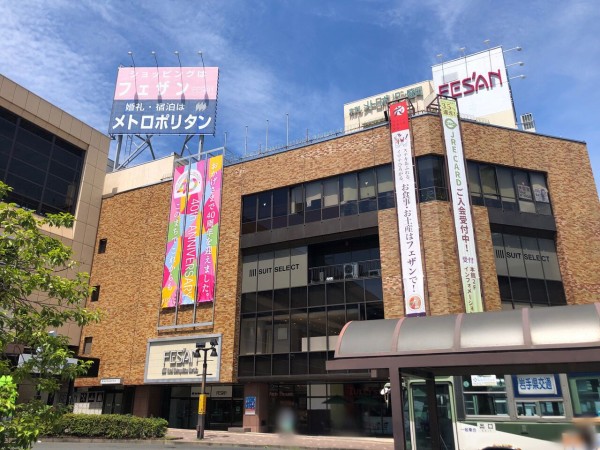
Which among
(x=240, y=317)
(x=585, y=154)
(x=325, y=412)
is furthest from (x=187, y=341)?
(x=585, y=154)

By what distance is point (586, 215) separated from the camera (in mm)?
25312

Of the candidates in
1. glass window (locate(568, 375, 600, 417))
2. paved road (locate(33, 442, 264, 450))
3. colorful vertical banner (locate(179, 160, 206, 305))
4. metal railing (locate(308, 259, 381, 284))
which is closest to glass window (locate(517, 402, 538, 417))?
glass window (locate(568, 375, 600, 417))

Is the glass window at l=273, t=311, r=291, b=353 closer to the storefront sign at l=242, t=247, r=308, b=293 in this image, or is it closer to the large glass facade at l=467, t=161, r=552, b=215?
the storefront sign at l=242, t=247, r=308, b=293

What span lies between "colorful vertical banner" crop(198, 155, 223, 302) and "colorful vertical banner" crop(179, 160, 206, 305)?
1.16ft

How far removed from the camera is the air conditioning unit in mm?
25750

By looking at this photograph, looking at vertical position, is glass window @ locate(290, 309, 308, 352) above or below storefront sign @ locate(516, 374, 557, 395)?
above

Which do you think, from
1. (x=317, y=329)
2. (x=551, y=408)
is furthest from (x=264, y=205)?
(x=551, y=408)

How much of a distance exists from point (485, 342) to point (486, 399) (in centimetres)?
694

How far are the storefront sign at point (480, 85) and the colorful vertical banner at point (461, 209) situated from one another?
36.9 ft

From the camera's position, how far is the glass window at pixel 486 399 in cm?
1433

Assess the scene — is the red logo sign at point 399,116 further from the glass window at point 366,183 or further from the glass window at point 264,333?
the glass window at point 264,333

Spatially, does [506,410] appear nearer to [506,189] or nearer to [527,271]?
[527,271]

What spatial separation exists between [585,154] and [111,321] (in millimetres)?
31356

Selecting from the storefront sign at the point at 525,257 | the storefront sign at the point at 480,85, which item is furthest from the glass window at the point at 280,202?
the storefront sign at the point at 480,85
